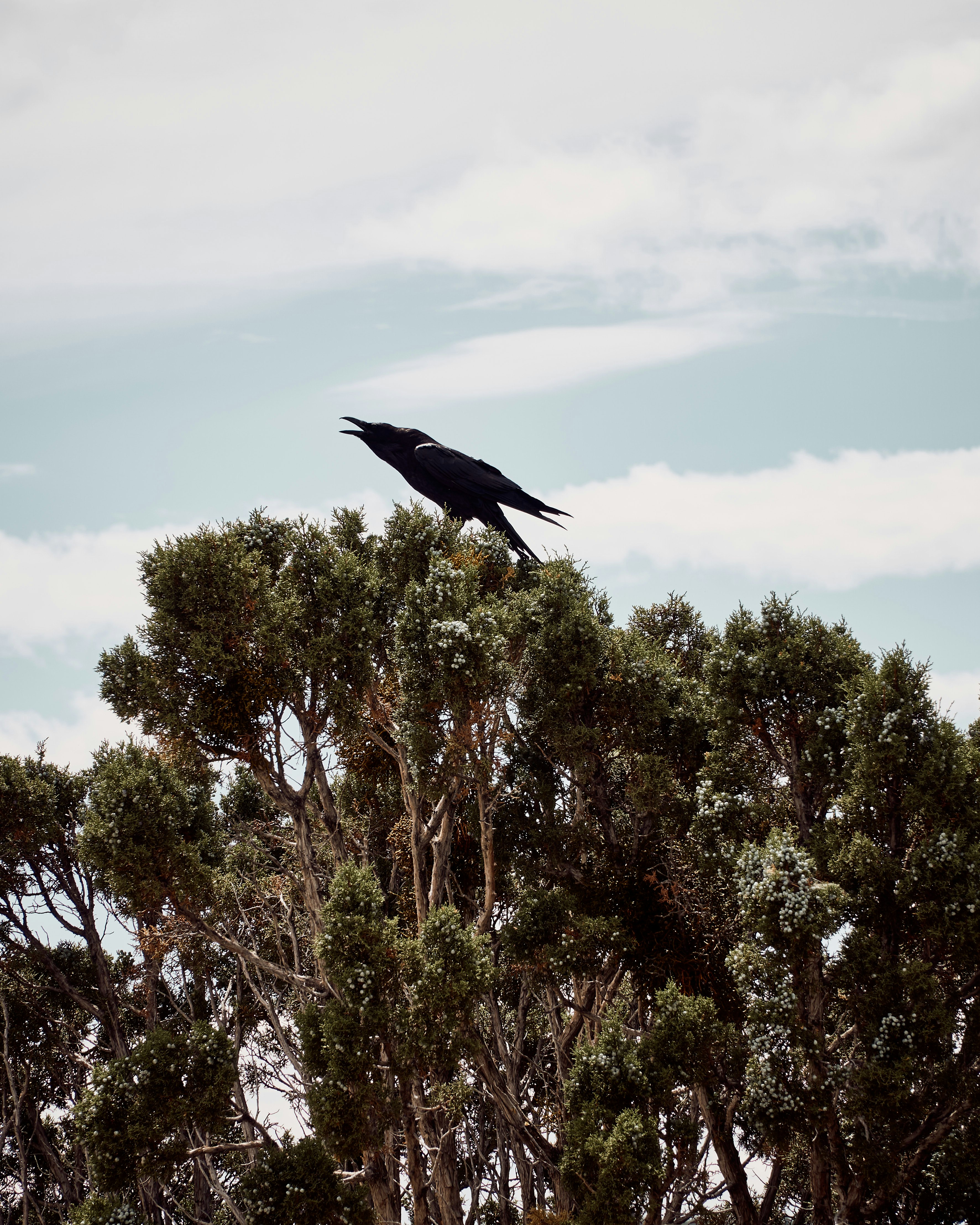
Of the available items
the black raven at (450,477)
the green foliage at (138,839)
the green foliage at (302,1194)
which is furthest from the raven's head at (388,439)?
the green foliage at (302,1194)

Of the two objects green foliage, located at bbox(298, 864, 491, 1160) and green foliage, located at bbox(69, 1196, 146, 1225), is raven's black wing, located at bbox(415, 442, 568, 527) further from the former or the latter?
green foliage, located at bbox(69, 1196, 146, 1225)

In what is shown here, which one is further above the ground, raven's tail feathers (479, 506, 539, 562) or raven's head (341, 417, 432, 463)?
raven's head (341, 417, 432, 463)

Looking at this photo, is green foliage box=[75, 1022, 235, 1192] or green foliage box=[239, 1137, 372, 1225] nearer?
green foliage box=[239, 1137, 372, 1225]

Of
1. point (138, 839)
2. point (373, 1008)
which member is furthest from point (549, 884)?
point (138, 839)

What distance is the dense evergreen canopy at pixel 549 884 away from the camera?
454 inches

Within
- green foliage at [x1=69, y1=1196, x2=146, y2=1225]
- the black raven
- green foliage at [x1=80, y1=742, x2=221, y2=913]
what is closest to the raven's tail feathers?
the black raven

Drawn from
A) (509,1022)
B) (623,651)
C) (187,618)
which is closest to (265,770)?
(187,618)

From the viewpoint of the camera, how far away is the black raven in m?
16.3

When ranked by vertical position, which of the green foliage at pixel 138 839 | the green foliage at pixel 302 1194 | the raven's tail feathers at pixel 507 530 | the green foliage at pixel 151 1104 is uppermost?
the raven's tail feathers at pixel 507 530

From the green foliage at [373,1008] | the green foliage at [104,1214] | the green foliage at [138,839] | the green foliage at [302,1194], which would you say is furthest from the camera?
the green foliage at [138,839]

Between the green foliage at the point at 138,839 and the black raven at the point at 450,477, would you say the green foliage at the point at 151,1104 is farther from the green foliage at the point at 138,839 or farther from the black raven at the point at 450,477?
the black raven at the point at 450,477

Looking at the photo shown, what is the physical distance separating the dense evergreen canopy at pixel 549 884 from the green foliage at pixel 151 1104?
4 centimetres

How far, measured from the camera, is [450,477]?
53.6ft

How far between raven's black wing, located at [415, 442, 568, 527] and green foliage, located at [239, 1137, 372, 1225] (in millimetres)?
9193
